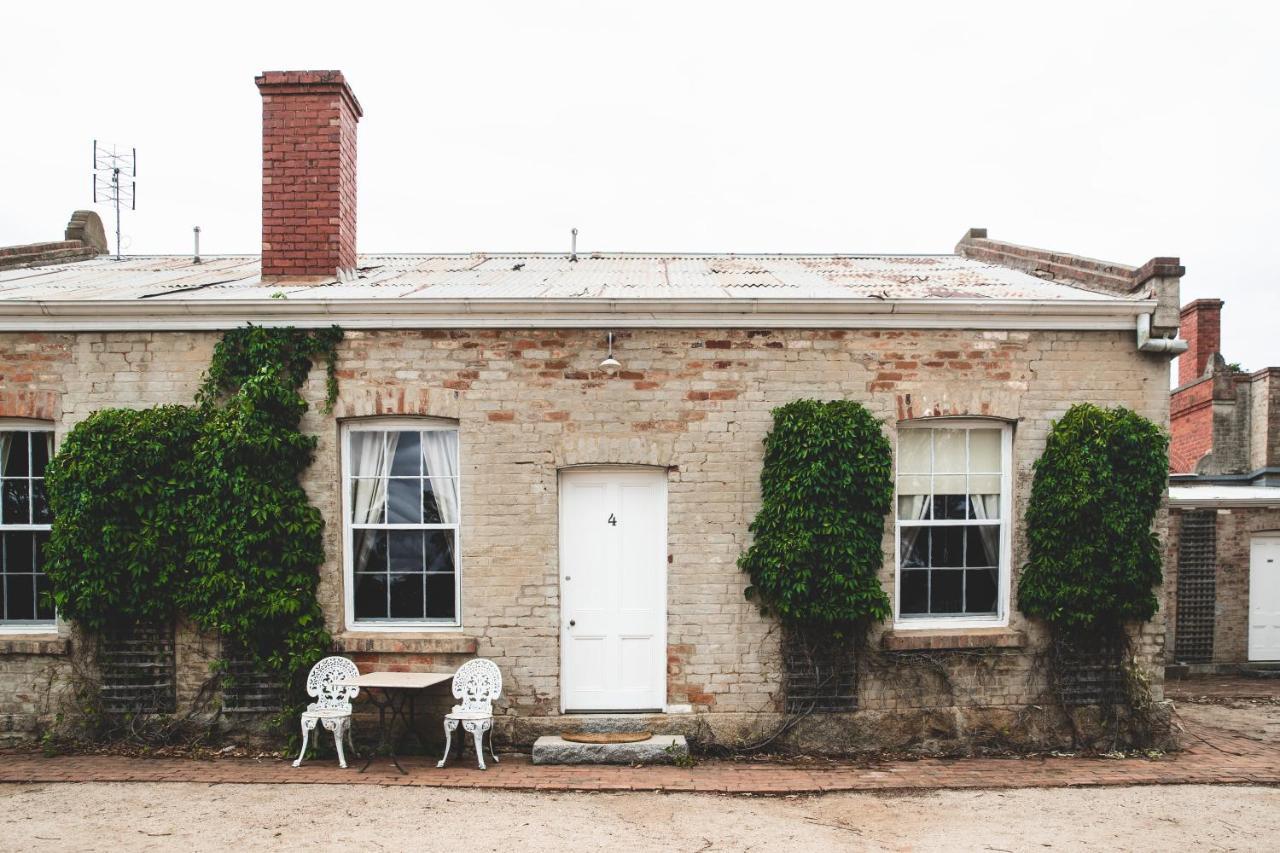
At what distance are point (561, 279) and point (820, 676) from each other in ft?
15.6

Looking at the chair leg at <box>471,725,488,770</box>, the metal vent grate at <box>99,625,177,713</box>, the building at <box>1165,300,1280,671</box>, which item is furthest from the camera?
the building at <box>1165,300,1280,671</box>

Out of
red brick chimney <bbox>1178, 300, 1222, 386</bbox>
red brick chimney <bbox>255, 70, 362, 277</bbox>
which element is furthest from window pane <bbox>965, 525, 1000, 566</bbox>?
red brick chimney <bbox>1178, 300, 1222, 386</bbox>

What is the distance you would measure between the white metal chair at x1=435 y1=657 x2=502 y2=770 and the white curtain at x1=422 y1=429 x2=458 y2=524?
1.36 metres

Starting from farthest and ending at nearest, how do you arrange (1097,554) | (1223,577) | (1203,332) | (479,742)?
1. (1203,332)
2. (1223,577)
3. (1097,554)
4. (479,742)

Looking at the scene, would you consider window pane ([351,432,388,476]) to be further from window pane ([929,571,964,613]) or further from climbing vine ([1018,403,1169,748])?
climbing vine ([1018,403,1169,748])

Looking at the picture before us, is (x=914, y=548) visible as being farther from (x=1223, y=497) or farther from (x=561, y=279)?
(x=1223, y=497)

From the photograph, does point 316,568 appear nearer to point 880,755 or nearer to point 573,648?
point 573,648

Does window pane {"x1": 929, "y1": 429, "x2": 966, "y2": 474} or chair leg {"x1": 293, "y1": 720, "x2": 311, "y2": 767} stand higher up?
window pane {"x1": 929, "y1": 429, "x2": 966, "y2": 474}

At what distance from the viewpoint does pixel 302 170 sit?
9133mm

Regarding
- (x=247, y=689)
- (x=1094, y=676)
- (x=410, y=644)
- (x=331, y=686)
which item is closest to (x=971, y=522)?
(x=1094, y=676)

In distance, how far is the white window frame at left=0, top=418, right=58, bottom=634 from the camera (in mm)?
8109

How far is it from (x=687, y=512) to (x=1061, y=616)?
3.41 meters

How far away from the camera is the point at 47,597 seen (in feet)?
26.0

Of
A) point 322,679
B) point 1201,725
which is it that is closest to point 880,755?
point 1201,725
